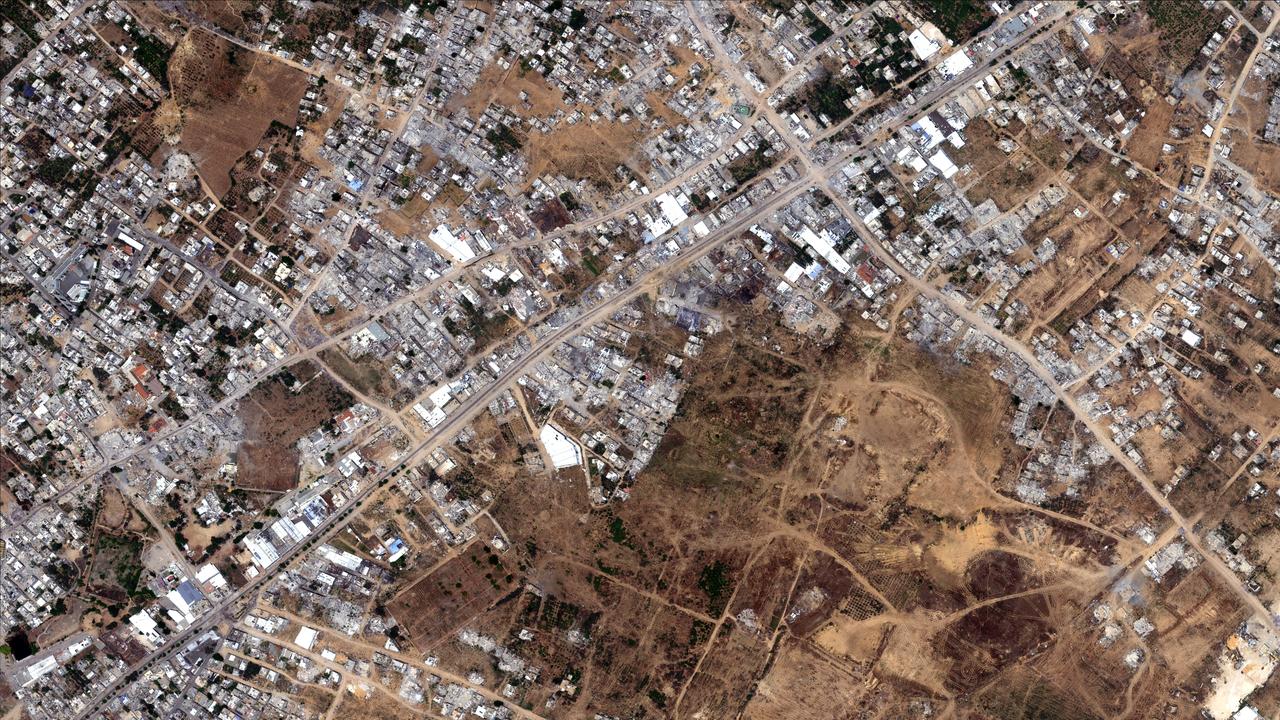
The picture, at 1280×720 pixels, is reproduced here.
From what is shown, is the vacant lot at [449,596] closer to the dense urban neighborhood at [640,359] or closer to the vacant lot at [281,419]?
the dense urban neighborhood at [640,359]

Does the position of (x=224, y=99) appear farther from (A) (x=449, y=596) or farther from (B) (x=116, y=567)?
(A) (x=449, y=596)

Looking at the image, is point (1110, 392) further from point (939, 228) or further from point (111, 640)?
point (111, 640)

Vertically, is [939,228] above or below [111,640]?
above

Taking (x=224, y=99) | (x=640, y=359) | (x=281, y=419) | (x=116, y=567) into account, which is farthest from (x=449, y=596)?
(x=224, y=99)

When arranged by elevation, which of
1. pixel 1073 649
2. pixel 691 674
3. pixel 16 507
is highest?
pixel 16 507

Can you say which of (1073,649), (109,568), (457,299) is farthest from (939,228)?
(109,568)
